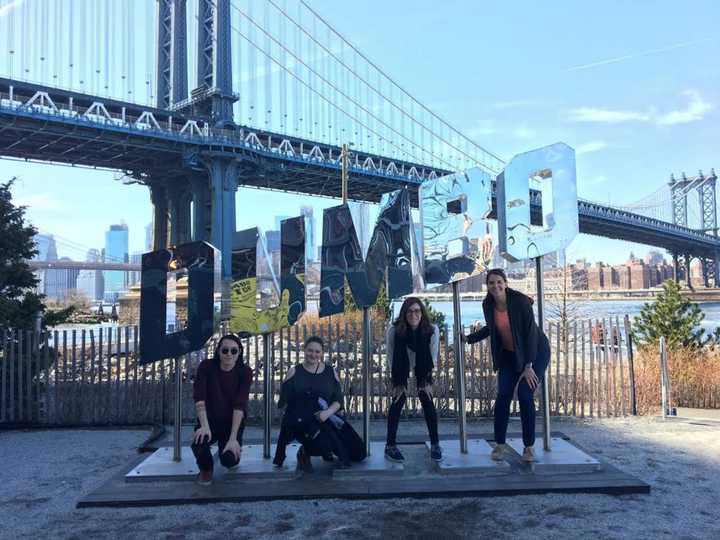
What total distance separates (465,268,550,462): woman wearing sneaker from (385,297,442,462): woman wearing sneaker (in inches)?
18.5

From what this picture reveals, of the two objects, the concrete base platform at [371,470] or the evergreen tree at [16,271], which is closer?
the concrete base platform at [371,470]

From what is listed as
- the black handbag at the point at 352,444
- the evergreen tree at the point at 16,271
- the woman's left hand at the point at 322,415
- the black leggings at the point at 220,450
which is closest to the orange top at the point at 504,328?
the black handbag at the point at 352,444

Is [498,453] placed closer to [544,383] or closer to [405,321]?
[544,383]

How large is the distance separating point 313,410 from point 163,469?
4.06 feet

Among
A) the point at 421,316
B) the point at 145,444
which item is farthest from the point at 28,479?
the point at 421,316

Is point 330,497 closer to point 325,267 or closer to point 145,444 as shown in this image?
point 325,267

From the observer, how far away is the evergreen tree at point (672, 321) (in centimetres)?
1046

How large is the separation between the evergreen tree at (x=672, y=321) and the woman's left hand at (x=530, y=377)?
676cm

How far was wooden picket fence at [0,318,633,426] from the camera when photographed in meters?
6.72

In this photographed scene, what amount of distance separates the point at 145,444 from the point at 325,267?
241 cm

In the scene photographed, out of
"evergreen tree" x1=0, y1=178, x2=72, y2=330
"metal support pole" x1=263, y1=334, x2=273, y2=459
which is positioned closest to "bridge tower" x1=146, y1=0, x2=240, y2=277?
"evergreen tree" x1=0, y1=178, x2=72, y2=330

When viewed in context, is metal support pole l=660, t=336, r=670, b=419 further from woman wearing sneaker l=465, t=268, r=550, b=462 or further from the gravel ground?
woman wearing sneaker l=465, t=268, r=550, b=462

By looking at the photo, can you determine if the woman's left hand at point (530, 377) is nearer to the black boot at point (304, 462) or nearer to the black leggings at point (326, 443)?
the black leggings at point (326, 443)

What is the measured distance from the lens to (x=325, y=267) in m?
5.01
